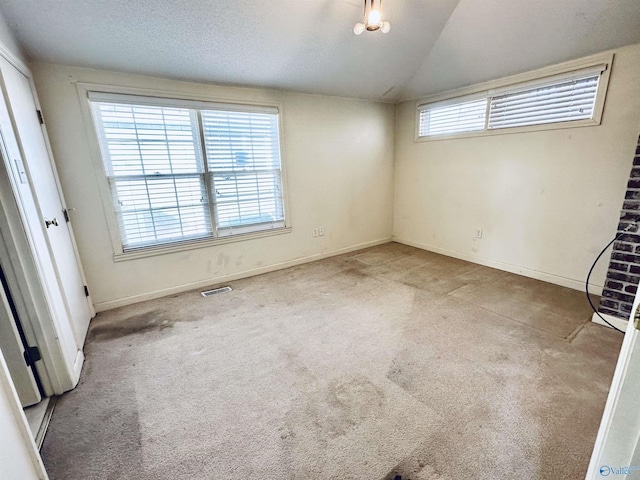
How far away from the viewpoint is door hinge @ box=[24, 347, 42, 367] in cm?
165

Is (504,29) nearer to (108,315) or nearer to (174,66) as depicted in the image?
(174,66)

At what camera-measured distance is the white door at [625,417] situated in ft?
2.22

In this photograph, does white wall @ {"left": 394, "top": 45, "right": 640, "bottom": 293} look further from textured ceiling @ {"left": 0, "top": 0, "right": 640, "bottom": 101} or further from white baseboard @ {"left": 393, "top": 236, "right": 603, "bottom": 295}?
textured ceiling @ {"left": 0, "top": 0, "right": 640, "bottom": 101}

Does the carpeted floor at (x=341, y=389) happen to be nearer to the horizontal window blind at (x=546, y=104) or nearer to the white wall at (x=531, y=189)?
the white wall at (x=531, y=189)

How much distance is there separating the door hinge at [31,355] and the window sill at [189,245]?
3.97ft

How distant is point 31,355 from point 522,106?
182 inches

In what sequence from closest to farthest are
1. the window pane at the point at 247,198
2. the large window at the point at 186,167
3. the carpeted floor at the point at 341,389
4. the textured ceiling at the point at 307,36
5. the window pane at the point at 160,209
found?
A: the carpeted floor at the point at 341,389
the textured ceiling at the point at 307,36
the large window at the point at 186,167
the window pane at the point at 160,209
the window pane at the point at 247,198

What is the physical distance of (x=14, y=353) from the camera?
160 centimetres

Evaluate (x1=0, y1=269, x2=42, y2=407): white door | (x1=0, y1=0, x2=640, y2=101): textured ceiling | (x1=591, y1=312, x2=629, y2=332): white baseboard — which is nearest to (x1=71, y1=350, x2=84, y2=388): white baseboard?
(x1=0, y1=269, x2=42, y2=407): white door

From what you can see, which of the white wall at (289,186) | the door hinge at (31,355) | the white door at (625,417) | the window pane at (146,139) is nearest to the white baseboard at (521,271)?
the white wall at (289,186)

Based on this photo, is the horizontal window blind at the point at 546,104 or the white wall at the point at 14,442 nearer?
the white wall at the point at 14,442

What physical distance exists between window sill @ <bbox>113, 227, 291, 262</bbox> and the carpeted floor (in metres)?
0.50

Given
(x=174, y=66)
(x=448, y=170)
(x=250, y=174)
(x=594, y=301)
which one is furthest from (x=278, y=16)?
(x=594, y=301)

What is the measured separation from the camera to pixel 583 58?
102 inches
